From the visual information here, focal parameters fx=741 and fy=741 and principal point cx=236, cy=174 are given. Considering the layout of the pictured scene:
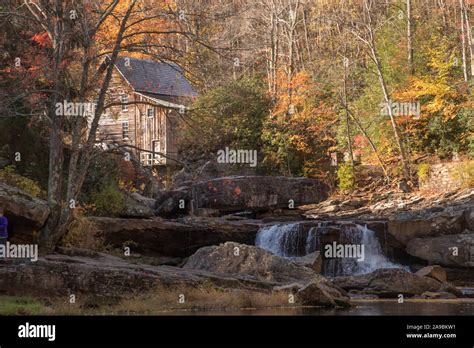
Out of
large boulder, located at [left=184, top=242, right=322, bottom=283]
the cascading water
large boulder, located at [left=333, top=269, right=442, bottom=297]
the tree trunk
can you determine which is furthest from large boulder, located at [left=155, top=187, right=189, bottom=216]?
the tree trunk

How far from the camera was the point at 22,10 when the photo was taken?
26.5 m

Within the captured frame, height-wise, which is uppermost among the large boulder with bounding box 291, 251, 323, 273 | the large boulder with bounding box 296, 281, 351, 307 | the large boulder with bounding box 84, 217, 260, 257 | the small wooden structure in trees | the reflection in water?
the small wooden structure in trees

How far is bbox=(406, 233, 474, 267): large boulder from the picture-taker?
2661cm

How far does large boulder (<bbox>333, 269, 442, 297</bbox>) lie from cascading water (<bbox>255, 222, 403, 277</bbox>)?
436 cm

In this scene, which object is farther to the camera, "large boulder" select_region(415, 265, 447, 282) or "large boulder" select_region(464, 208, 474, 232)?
"large boulder" select_region(464, 208, 474, 232)

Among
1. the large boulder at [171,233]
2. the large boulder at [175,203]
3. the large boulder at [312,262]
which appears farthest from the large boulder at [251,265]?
the large boulder at [175,203]

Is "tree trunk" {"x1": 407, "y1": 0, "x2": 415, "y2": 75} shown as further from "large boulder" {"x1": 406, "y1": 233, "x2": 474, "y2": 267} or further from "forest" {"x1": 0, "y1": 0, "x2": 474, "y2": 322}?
"large boulder" {"x1": 406, "y1": 233, "x2": 474, "y2": 267}

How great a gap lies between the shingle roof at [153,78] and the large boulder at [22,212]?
1149 inches

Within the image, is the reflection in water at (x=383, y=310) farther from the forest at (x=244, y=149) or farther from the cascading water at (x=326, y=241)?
the cascading water at (x=326, y=241)

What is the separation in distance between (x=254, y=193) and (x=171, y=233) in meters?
6.24

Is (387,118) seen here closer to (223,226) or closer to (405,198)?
(405,198)

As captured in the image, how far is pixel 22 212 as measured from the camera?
2031cm

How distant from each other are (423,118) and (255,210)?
11.2 metres

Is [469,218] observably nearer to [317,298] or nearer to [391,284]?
[391,284]
